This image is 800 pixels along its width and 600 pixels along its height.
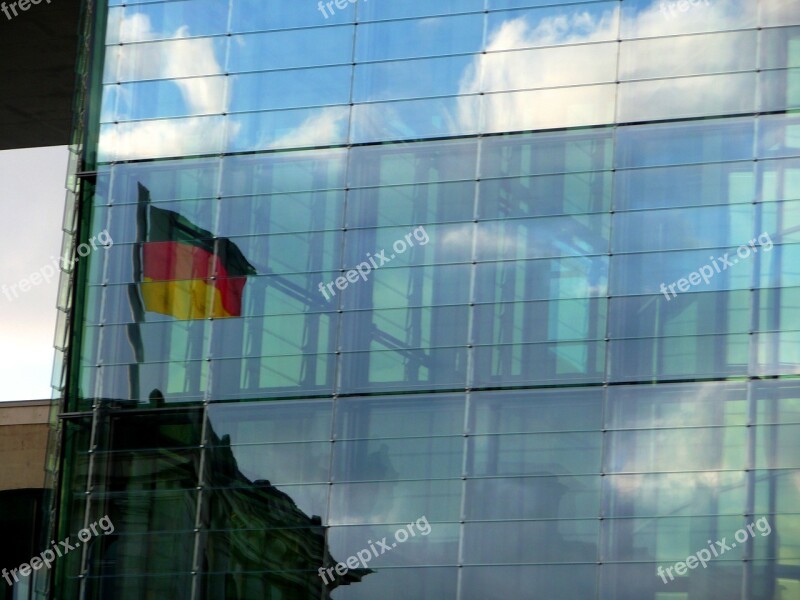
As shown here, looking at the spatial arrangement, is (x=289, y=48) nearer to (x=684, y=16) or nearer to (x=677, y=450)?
(x=684, y=16)

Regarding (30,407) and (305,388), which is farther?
(30,407)

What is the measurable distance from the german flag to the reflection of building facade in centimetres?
13

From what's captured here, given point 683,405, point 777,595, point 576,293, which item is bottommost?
point 777,595

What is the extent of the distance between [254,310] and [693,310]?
6.02 m

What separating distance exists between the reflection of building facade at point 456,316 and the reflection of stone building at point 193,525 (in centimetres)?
4

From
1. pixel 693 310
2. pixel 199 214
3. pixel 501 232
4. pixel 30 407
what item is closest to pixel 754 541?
pixel 693 310

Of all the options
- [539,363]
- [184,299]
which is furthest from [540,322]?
[184,299]

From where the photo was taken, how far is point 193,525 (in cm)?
2366

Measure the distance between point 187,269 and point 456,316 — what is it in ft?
13.4

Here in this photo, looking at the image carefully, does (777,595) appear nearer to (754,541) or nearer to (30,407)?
(754,541)

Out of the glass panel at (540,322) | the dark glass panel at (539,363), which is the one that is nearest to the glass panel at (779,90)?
the glass panel at (540,322)

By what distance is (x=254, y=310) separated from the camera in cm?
2406

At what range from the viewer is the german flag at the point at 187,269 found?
79.7 feet

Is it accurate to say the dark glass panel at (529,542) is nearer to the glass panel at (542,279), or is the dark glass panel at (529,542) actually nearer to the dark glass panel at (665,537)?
the dark glass panel at (665,537)
